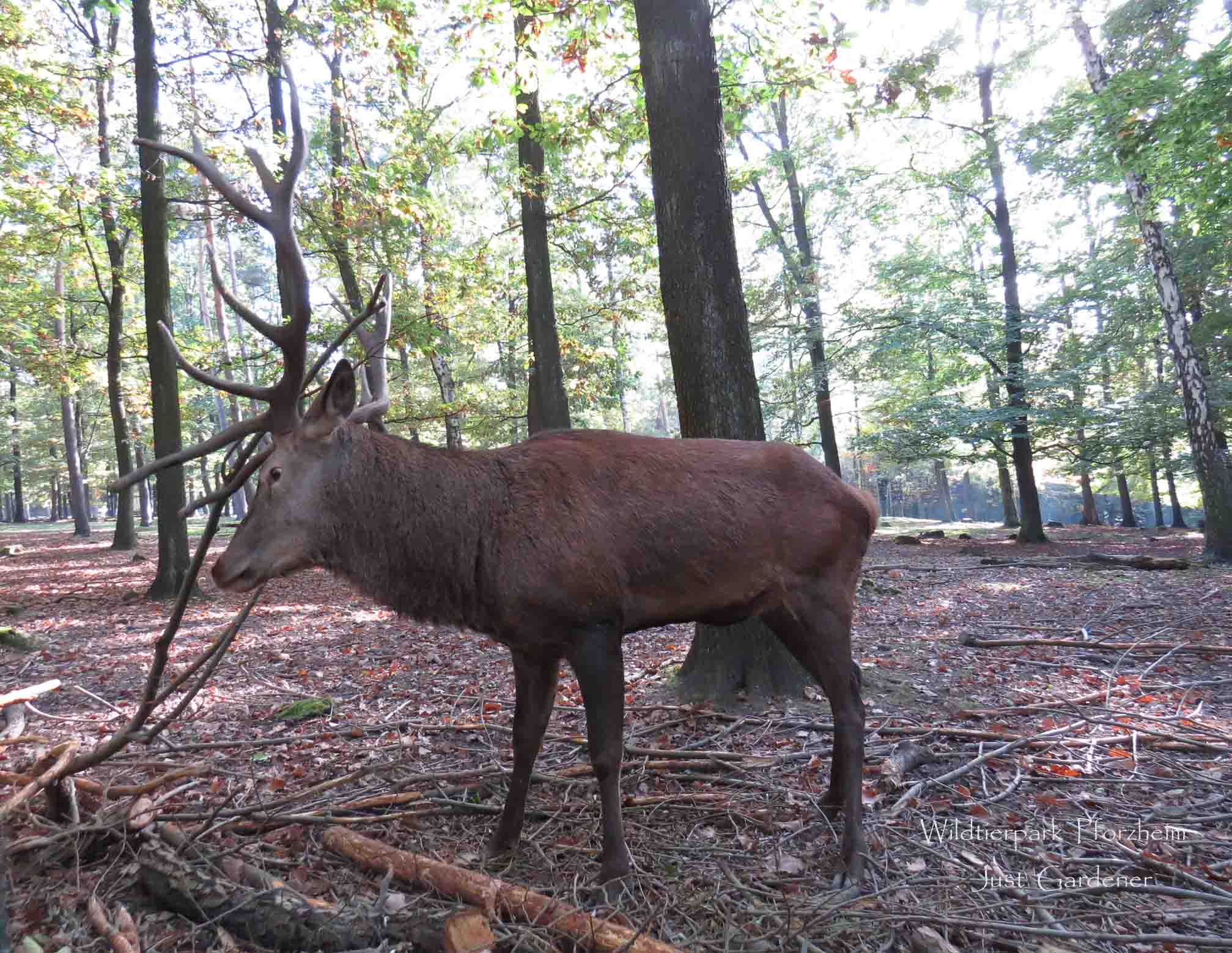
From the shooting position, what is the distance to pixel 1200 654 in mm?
5418

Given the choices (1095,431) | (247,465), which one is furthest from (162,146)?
(1095,431)

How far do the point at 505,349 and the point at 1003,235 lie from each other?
47.0 feet

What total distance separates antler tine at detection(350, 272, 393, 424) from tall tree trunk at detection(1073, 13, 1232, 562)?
12.7 m

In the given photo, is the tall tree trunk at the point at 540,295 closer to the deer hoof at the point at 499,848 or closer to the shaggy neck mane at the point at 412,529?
the shaggy neck mane at the point at 412,529

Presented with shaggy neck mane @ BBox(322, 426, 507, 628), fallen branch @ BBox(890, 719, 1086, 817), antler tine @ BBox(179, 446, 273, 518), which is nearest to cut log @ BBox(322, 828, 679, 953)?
shaggy neck mane @ BBox(322, 426, 507, 628)

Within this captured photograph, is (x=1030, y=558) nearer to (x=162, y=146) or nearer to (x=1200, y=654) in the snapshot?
(x=1200, y=654)

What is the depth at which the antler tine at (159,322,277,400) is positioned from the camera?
10.0 ft

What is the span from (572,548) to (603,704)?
68 cm

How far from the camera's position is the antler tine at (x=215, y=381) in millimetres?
3051

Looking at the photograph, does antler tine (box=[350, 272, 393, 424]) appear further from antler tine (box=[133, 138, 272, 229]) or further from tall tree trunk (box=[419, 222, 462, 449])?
tall tree trunk (box=[419, 222, 462, 449])

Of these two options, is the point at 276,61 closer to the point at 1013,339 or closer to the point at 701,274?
the point at 701,274

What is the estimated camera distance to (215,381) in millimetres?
3090

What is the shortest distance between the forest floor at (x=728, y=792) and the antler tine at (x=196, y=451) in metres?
1.34

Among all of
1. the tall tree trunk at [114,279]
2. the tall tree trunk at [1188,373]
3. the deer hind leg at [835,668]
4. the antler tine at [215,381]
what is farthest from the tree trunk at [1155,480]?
the tall tree trunk at [114,279]
